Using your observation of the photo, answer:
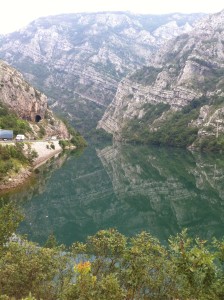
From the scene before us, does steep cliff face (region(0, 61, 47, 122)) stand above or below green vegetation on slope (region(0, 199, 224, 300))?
below

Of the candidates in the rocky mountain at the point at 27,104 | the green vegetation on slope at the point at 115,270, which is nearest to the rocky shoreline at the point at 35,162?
the rocky mountain at the point at 27,104

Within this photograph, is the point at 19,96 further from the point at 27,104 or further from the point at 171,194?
the point at 171,194

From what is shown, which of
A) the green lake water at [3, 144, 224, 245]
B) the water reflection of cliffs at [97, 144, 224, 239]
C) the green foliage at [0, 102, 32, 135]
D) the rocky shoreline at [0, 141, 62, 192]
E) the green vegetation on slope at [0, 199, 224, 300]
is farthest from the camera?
the green foliage at [0, 102, 32, 135]

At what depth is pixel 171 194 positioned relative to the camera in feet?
278

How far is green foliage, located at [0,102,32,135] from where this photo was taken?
5069 inches

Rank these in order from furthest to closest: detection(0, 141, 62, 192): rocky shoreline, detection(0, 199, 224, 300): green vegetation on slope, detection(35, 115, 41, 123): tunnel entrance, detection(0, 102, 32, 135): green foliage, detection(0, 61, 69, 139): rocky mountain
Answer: detection(35, 115, 41, 123): tunnel entrance → detection(0, 61, 69, 139): rocky mountain → detection(0, 102, 32, 135): green foliage → detection(0, 141, 62, 192): rocky shoreline → detection(0, 199, 224, 300): green vegetation on slope

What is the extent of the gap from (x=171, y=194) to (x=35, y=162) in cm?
4405

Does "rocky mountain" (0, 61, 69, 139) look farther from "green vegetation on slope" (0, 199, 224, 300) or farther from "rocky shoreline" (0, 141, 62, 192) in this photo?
"green vegetation on slope" (0, 199, 224, 300)

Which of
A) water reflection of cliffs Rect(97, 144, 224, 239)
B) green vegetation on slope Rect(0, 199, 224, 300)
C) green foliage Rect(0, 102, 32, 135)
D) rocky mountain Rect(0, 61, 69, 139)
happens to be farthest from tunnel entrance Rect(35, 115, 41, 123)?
green vegetation on slope Rect(0, 199, 224, 300)

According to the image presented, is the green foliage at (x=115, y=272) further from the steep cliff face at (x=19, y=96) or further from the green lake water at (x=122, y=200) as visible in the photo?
the steep cliff face at (x=19, y=96)

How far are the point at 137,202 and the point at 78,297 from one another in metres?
59.6

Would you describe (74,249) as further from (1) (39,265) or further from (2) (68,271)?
(1) (39,265)

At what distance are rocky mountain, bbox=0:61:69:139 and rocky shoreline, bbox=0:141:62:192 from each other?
31.9ft

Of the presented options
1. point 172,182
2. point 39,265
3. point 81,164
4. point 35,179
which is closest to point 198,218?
point 172,182
